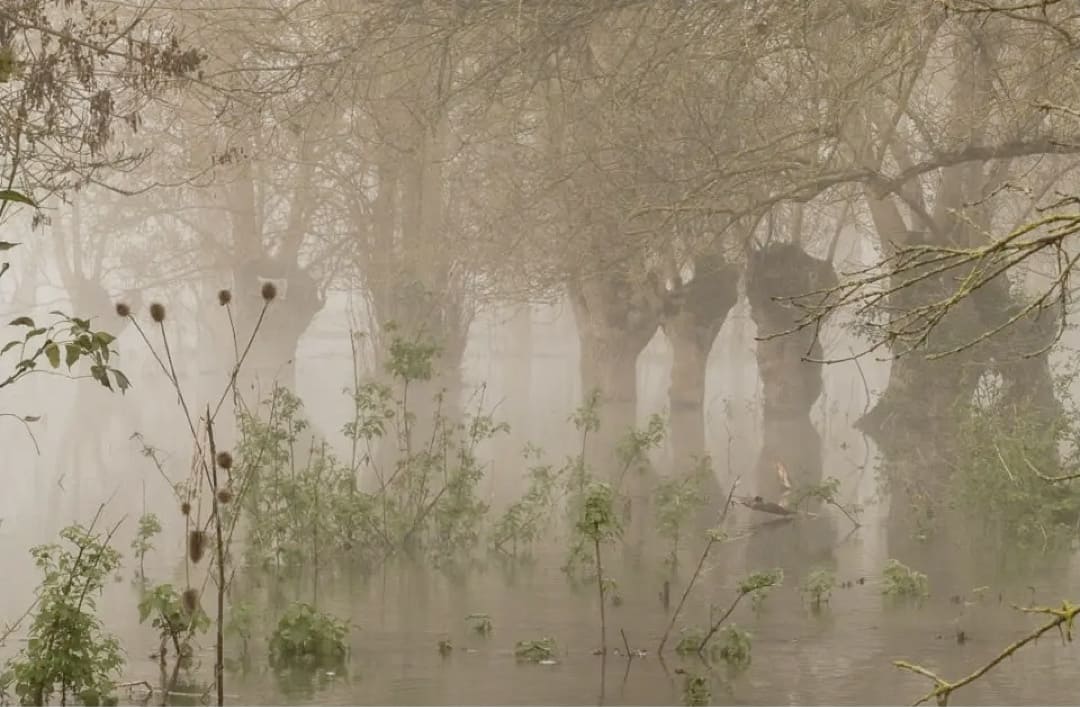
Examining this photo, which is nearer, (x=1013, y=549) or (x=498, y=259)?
(x=1013, y=549)

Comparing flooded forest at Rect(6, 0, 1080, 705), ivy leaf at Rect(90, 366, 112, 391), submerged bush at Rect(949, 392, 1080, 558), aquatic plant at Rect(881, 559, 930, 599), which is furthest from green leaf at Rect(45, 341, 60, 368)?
submerged bush at Rect(949, 392, 1080, 558)

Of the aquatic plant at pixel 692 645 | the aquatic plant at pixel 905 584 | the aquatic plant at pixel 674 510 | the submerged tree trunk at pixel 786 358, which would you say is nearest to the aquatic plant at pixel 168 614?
the aquatic plant at pixel 692 645

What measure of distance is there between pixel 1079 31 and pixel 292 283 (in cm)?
2647

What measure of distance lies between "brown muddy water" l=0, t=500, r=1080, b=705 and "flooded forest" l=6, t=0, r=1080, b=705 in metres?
0.05

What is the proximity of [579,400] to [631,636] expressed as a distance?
106ft

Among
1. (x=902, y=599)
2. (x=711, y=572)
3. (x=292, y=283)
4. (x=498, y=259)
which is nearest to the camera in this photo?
(x=902, y=599)

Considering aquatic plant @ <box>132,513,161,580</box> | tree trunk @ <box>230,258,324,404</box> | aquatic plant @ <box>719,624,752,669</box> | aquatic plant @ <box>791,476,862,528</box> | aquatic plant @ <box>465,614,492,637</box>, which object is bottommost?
aquatic plant @ <box>719,624,752,669</box>

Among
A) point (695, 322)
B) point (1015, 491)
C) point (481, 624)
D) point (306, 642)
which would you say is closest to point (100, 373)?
point (306, 642)

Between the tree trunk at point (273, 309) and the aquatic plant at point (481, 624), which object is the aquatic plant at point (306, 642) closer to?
the aquatic plant at point (481, 624)

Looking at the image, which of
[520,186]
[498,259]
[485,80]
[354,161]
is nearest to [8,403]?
[354,161]

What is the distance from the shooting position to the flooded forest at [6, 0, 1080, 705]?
993 cm

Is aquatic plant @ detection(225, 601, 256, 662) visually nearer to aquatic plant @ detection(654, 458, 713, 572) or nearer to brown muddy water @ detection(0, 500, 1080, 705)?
brown muddy water @ detection(0, 500, 1080, 705)

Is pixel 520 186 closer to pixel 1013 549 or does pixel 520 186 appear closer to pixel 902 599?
pixel 1013 549

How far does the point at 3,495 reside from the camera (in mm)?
22766
